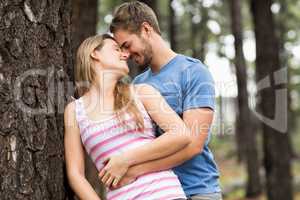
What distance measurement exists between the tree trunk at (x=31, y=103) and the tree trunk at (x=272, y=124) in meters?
6.31

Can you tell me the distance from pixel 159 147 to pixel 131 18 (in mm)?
885

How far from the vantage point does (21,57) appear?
2.64 meters

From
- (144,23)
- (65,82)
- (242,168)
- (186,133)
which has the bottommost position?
(242,168)

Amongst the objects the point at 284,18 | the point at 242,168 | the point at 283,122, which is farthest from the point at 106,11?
the point at 283,122

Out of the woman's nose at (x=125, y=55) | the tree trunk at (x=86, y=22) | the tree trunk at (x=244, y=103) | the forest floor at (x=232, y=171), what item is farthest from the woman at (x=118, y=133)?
the forest floor at (x=232, y=171)

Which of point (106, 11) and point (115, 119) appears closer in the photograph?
point (115, 119)

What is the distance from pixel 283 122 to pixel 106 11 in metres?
14.2

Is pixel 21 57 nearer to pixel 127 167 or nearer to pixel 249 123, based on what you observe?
pixel 127 167

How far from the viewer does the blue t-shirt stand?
2.84 m

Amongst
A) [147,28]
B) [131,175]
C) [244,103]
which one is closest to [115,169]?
[131,175]

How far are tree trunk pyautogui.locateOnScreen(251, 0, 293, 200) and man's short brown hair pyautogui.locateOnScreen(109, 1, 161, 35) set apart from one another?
583 centimetres

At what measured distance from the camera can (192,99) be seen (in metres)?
2.84

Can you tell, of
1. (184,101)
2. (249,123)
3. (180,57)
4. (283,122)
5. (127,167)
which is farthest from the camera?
(249,123)

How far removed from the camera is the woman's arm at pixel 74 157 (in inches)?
104
